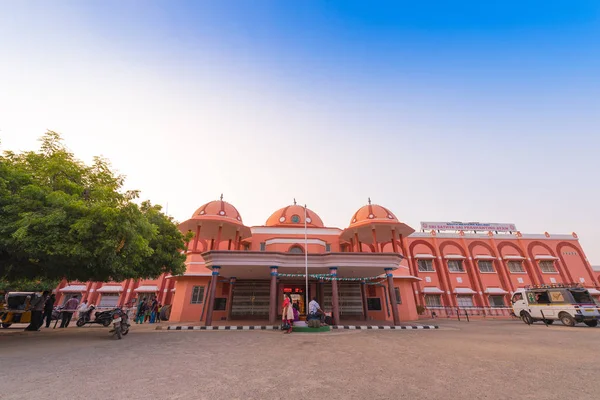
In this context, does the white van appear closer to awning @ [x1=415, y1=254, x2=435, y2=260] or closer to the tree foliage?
awning @ [x1=415, y1=254, x2=435, y2=260]

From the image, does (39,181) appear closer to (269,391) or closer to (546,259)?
(269,391)

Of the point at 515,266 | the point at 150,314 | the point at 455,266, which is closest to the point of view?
the point at 150,314

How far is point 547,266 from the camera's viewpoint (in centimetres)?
2919

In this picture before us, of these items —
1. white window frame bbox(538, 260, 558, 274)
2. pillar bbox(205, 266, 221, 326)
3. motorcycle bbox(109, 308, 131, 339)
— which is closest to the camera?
motorcycle bbox(109, 308, 131, 339)

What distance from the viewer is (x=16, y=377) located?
477 centimetres

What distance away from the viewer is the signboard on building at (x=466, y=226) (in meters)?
31.4

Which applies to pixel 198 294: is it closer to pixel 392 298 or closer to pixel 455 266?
pixel 392 298

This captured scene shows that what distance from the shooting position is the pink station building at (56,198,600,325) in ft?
50.4

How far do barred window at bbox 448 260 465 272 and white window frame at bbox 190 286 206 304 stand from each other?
24.8 meters

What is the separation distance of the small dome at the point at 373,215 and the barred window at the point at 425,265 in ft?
31.7

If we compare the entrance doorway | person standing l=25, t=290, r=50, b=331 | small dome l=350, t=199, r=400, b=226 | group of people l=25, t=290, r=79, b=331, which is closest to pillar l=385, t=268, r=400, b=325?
small dome l=350, t=199, r=400, b=226

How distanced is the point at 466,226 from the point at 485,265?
16.5 ft

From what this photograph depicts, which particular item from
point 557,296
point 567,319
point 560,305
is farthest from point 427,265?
point 567,319

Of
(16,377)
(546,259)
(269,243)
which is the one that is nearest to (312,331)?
(16,377)
